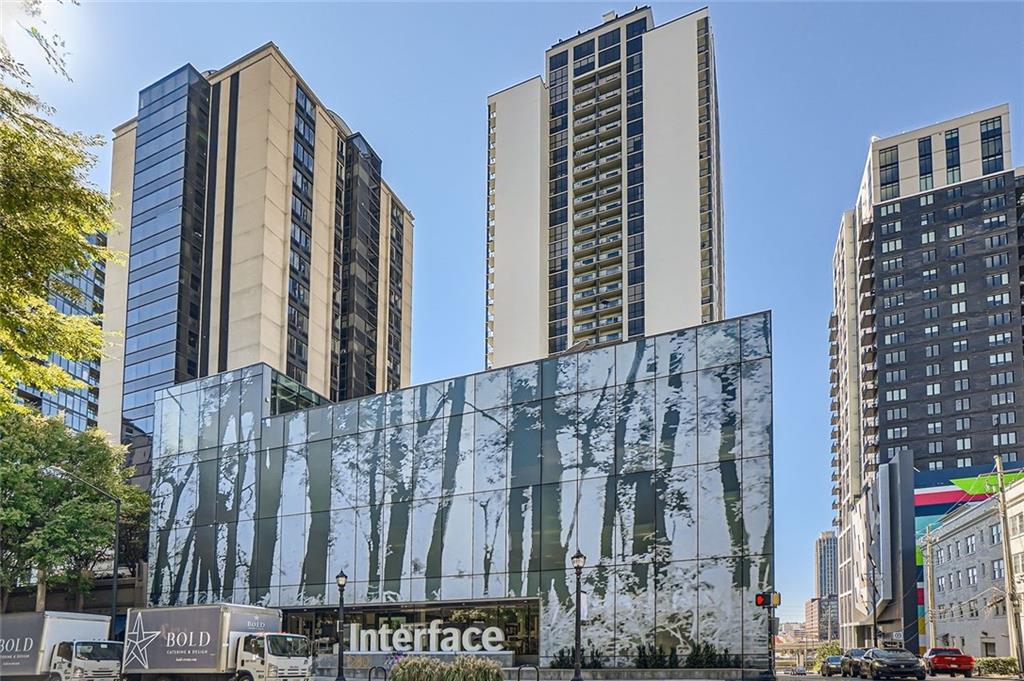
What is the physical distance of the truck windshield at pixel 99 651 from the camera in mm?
37000

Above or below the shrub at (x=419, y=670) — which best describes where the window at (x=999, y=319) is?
above

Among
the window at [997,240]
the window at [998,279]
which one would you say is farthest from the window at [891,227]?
the window at [998,279]

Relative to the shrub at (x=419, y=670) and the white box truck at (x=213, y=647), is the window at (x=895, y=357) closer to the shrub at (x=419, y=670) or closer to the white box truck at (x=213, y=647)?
the white box truck at (x=213, y=647)

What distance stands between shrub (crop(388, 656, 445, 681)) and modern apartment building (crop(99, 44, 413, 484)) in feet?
212

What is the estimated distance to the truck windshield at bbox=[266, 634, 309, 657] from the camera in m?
34.3

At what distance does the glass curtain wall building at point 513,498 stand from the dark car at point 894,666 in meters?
6.78

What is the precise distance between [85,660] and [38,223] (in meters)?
26.7

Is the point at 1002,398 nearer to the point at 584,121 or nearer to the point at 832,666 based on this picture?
the point at 584,121

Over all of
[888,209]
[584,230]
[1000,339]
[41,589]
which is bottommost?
[41,589]

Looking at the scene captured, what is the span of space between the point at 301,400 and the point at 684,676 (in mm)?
27997

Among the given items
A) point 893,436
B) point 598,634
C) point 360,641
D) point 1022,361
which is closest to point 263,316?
point 360,641

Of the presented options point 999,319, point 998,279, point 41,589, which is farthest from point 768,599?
point 998,279

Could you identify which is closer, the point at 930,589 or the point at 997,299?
the point at 930,589

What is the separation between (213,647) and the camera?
34.1 m
